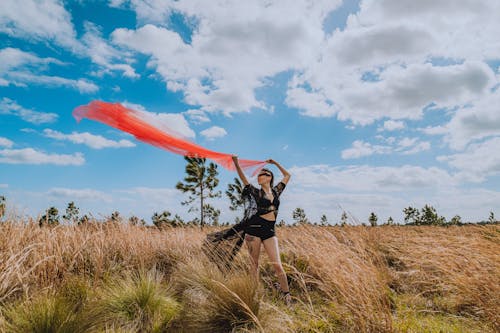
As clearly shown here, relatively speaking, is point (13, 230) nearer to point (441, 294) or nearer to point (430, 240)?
point (430, 240)

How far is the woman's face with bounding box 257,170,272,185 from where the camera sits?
5773 millimetres

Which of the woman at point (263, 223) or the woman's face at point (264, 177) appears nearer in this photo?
the woman at point (263, 223)

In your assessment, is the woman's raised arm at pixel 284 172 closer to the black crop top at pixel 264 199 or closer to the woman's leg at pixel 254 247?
the black crop top at pixel 264 199

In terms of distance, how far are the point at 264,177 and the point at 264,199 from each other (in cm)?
48

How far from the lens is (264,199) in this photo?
216 inches

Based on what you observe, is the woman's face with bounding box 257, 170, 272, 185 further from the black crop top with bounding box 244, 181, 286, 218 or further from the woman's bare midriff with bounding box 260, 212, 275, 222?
the woman's bare midriff with bounding box 260, 212, 275, 222

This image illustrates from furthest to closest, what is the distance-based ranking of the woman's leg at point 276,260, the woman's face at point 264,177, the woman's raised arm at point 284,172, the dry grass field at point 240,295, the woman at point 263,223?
the woman's raised arm at point 284,172 < the woman's face at point 264,177 < the woman at point 263,223 < the woman's leg at point 276,260 < the dry grass field at point 240,295

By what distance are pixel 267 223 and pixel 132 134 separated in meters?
2.85

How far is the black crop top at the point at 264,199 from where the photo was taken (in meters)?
5.45

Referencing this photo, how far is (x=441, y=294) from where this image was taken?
19.8 feet

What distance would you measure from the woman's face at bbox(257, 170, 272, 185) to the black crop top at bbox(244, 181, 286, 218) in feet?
0.58

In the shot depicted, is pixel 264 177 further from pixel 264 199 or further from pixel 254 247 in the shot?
pixel 254 247

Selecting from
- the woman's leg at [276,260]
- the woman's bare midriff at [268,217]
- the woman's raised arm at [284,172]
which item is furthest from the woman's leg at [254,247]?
the woman's raised arm at [284,172]

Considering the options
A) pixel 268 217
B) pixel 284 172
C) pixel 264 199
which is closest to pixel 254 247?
pixel 268 217
